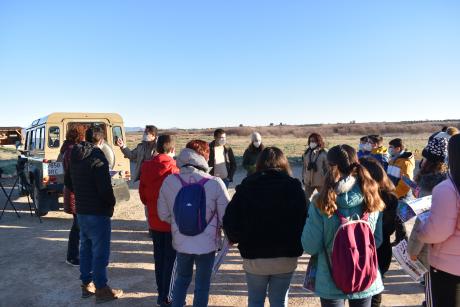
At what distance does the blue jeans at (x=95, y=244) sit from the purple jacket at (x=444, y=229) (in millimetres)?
3051

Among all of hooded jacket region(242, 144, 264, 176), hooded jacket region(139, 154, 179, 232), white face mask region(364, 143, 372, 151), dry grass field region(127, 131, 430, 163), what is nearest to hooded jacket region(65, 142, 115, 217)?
hooded jacket region(139, 154, 179, 232)

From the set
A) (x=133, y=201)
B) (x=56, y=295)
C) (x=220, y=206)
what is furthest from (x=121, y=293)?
(x=133, y=201)

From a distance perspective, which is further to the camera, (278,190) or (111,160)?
(111,160)

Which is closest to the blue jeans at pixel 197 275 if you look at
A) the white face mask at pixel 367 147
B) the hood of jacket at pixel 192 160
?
the hood of jacket at pixel 192 160

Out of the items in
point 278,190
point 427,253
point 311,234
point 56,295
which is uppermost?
point 278,190

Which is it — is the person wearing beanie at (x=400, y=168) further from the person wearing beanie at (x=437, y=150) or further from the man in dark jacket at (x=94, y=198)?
the man in dark jacket at (x=94, y=198)

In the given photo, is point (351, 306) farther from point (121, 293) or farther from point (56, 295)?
point (56, 295)

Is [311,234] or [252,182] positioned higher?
[252,182]

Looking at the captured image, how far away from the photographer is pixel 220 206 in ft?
10.3

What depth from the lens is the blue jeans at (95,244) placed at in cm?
396

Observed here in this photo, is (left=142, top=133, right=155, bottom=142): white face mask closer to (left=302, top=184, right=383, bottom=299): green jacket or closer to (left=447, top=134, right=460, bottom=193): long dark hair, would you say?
Answer: (left=302, top=184, right=383, bottom=299): green jacket

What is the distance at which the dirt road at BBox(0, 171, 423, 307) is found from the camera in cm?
426

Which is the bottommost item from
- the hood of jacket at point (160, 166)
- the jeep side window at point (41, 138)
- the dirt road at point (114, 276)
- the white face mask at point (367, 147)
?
the dirt road at point (114, 276)

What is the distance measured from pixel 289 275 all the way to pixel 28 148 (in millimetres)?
9098
